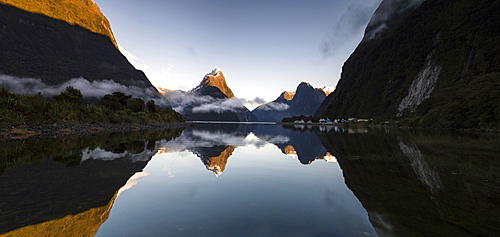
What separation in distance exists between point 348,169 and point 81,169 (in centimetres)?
1584

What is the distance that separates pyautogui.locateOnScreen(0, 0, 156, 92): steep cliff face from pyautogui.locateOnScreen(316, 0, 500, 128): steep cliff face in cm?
19671

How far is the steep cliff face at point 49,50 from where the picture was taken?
124250 mm

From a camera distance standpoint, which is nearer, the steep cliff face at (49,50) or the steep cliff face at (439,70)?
the steep cliff face at (439,70)

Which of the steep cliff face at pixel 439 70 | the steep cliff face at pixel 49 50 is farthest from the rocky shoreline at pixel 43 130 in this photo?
the steep cliff face at pixel 49 50

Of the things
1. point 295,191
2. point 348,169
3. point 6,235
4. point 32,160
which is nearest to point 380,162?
point 348,169

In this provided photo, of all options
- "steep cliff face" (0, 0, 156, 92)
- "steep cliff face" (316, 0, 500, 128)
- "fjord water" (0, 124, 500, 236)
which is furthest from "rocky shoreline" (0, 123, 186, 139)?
"steep cliff face" (0, 0, 156, 92)

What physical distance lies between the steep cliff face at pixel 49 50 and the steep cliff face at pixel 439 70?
196708 millimetres

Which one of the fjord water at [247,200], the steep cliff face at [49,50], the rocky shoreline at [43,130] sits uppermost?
the steep cliff face at [49,50]

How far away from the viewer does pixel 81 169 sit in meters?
12.1

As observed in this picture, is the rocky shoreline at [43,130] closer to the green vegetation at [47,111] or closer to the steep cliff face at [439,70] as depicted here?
the green vegetation at [47,111]

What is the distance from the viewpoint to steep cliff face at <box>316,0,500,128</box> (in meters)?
59.3

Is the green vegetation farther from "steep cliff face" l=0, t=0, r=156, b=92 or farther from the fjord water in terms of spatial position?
"steep cliff face" l=0, t=0, r=156, b=92

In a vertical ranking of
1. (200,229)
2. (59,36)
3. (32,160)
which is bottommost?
(32,160)

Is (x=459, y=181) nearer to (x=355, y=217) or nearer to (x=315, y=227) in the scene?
(x=355, y=217)
